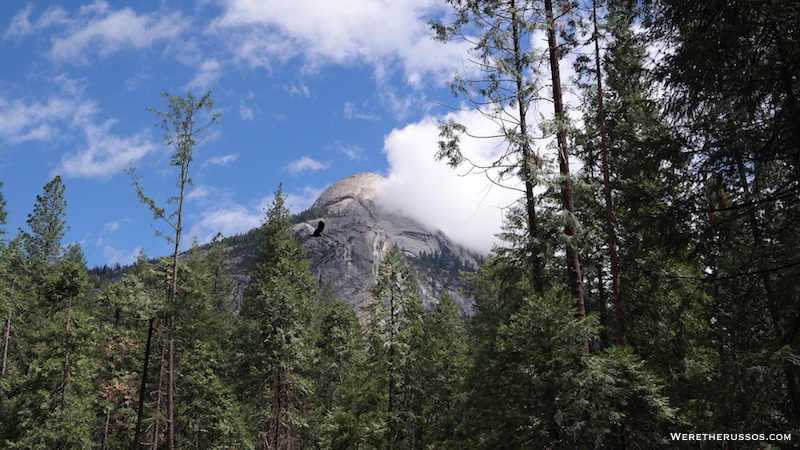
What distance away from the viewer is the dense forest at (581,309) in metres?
6.94

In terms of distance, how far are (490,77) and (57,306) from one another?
33.0 metres

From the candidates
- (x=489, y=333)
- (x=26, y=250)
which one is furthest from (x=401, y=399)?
(x=26, y=250)

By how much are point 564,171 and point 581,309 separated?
3.46 metres

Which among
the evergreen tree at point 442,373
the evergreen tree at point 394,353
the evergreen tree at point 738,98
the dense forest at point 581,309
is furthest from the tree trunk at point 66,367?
the evergreen tree at point 738,98

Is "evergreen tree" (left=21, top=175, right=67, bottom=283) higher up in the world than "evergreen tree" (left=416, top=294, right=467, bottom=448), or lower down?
higher up

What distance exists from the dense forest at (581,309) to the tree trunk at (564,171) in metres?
0.07

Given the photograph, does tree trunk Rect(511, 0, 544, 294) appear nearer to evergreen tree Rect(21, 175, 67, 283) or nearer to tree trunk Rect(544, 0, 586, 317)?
tree trunk Rect(544, 0, 586, 317)

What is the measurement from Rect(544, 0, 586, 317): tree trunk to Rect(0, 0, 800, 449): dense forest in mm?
70

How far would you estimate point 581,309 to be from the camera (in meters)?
11.8

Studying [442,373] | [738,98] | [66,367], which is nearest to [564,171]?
[738,98]

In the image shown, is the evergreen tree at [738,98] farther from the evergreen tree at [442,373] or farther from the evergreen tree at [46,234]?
the evergreen tree at [46,234]

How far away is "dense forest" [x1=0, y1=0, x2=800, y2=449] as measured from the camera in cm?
694

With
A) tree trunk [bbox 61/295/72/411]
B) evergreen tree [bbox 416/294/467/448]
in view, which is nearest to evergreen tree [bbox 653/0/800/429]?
evergreen tree [bbox 416/294/467/448]

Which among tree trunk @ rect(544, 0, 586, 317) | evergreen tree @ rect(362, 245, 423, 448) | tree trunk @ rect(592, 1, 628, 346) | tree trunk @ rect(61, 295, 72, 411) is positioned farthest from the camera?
tree trunk @ rect(61, 295, 72, 411)
